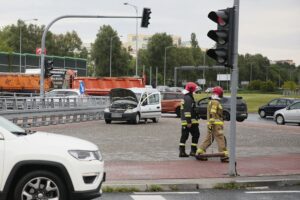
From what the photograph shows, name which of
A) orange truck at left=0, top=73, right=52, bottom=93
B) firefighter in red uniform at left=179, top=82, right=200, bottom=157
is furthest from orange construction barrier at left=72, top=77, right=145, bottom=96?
firefighter in red uniform at left=179, top=82, right=200, bottom=157

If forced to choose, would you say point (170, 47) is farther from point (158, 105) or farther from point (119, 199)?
point (119, 199)

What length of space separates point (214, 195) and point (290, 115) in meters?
25.1

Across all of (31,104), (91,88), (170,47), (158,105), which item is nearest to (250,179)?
(31,104)

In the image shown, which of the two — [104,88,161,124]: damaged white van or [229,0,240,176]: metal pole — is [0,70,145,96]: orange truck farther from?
[229,0,240,176]: metal pole

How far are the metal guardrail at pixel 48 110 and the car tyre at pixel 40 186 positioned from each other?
14202 mm

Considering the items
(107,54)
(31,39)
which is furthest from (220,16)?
(31,39)

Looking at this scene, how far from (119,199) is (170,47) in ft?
388

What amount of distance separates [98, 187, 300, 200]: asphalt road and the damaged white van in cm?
1880

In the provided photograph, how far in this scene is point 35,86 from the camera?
→ 170 ft

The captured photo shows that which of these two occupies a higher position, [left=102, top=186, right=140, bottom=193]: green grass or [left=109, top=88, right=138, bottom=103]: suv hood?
[left=109, top=88, right=138, bottom=103]: suv hood

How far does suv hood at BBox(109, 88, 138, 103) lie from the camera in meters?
29.8

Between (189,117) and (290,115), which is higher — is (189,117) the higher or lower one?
the higher one

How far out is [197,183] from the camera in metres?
10.5

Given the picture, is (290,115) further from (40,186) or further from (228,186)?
(40,186)
